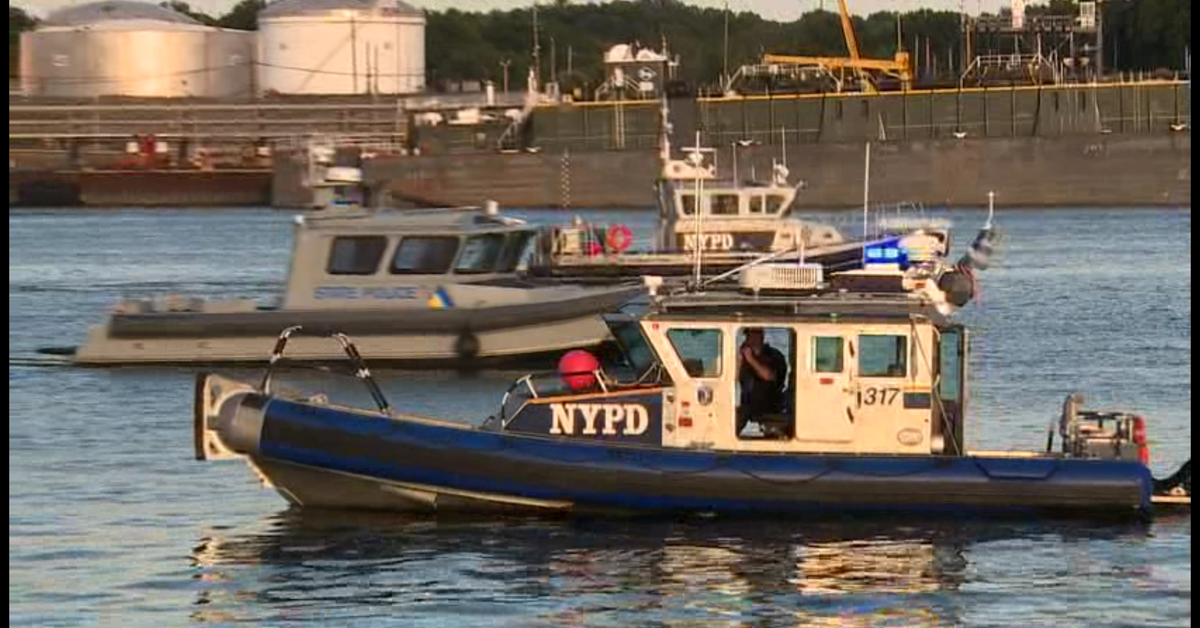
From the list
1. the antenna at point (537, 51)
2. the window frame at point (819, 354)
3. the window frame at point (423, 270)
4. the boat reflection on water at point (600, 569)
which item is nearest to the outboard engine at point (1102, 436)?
the boat reflection on water at point (600, 569)

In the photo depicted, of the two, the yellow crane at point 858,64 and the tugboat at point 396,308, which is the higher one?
the yellow crane at point 858,64

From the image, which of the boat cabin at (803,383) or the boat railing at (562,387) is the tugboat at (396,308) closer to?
the boat railing at (562,387)

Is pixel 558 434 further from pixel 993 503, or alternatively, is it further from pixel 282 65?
pixel 282 65

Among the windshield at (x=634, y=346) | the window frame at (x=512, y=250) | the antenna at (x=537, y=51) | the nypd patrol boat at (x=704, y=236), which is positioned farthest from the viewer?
the antenna at (x=537, y=51)

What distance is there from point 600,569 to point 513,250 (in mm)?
18679

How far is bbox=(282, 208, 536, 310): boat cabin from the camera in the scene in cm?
3788

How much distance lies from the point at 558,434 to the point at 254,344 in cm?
1611

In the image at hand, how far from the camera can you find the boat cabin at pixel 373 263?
124 ft

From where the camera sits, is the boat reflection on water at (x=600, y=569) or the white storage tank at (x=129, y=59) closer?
the boat reflection on water at (x=600, y=569)

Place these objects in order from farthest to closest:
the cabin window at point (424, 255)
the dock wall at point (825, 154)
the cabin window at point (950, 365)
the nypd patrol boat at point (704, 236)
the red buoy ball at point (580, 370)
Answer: the dock wall at point (825, 154)
the nypd patrol boat at point (704, 236)
the cabin window at point (424, 255)
the red buoy ball at point (580, 370)
the cabin window at point (950, 365)

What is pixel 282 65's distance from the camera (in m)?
150

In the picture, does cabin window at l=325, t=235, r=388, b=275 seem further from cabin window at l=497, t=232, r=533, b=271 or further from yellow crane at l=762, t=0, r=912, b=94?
yellow crane at l=762, t=0, r=912, b=94

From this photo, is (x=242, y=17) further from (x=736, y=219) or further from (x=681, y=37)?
(x=736, y=219)

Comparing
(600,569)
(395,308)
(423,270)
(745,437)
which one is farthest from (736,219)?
(600,569)
